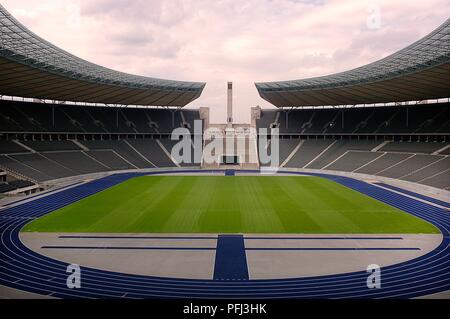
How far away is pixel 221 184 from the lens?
45656 mm

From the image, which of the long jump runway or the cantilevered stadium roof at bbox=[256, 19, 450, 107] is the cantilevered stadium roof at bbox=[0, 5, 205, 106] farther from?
the long jump runway

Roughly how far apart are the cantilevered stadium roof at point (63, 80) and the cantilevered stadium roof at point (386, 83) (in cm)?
1590

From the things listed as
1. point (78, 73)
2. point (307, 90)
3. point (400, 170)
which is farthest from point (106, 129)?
point (400, 170)

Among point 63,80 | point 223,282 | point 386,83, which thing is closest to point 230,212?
point 223,282

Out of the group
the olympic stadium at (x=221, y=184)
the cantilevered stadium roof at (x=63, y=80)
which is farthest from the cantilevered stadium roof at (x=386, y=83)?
the cantilevered stadium roof at (x=63, y=80)

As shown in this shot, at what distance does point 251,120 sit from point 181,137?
1421 centimetres

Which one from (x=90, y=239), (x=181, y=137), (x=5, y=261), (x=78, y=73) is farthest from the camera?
(x=181, y=137)

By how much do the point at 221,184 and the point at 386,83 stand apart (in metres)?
23.4

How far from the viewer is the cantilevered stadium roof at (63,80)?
3359 centimetres

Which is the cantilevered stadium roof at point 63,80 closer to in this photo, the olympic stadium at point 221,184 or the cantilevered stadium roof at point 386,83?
the olympic stadium at point 221,184

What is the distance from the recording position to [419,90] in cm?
4916

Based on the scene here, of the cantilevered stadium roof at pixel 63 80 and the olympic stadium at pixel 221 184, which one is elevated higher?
the cantilevered stadium roof at pixel 63 80

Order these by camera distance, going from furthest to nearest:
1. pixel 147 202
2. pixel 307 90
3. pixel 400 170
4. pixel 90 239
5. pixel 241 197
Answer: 1. pixel 307 90
2. pixel 400 170
3. pixel 241 197
4. pixel 147 202
5. pixel 90 239

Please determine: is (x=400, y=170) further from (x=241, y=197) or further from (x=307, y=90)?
(x=241, y=197)
